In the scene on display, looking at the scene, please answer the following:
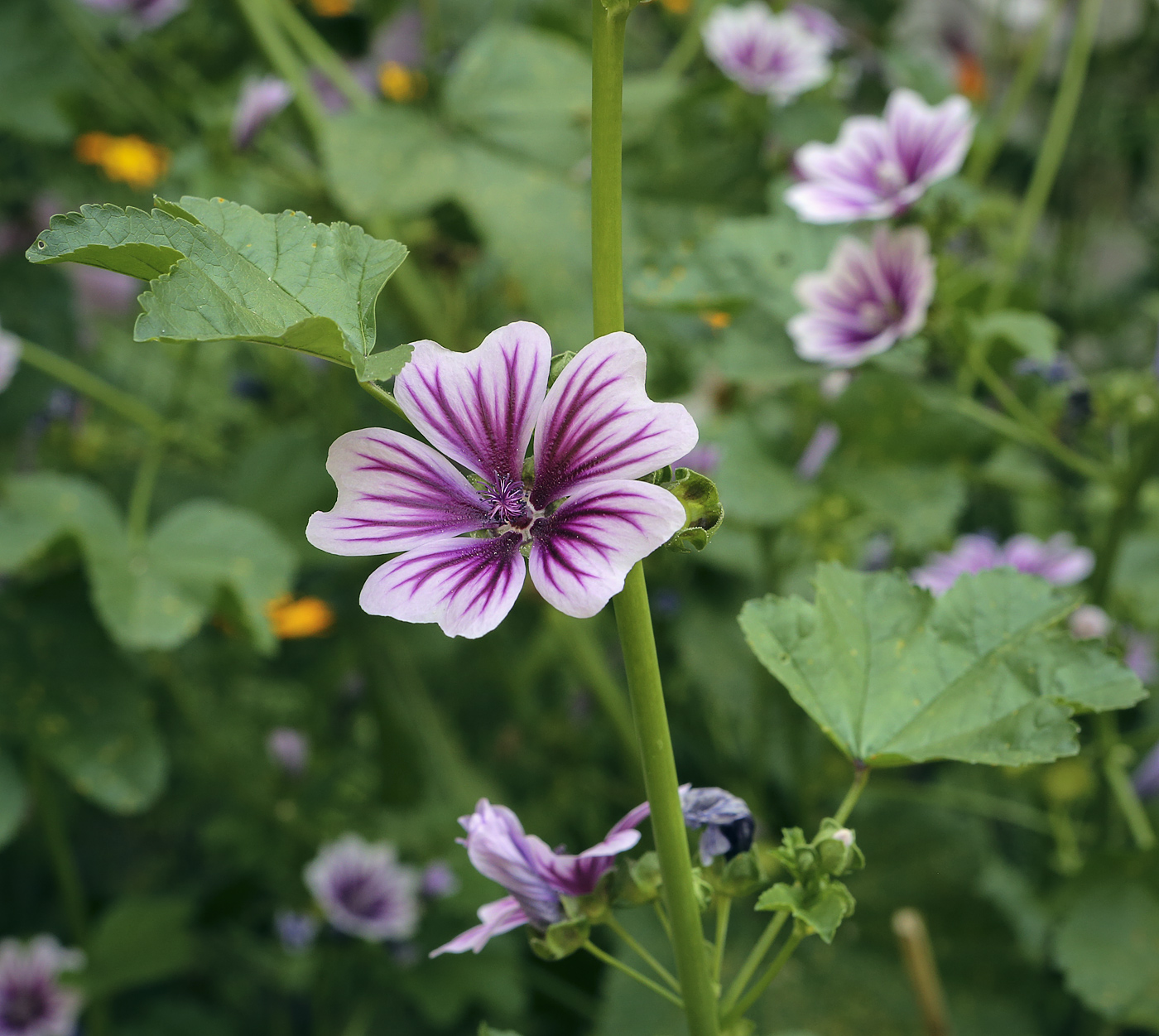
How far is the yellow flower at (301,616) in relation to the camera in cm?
125

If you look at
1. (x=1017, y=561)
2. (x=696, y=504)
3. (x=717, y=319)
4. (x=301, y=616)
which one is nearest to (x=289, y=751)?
(x=301, y=616)

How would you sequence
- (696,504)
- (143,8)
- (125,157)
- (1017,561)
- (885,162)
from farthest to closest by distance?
(125,157), (143,8), (1017,561), (885,162), (696,504)

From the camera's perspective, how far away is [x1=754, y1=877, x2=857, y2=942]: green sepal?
1.22 feet

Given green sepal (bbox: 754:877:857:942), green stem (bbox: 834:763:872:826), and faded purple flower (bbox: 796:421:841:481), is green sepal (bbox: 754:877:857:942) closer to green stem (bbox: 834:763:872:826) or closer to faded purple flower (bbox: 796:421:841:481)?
green stem (bbox: 834:763:872:826)

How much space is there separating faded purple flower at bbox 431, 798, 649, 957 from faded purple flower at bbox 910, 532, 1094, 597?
1.87 feet

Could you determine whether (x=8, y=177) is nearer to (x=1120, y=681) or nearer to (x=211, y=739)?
(x=211, y=739)

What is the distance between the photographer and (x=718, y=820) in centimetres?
42

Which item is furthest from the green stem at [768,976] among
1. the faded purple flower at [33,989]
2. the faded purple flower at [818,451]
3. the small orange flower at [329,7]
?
the small orange flower at [329,7]

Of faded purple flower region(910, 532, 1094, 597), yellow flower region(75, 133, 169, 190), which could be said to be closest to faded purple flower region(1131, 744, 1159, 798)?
faded purple flower region(910, 532, 1094, 597)

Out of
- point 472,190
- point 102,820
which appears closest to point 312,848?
point 102,820

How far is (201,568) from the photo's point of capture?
3.17 ft

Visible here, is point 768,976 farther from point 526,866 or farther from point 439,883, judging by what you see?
point 439,883

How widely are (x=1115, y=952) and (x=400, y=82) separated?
1249 mm

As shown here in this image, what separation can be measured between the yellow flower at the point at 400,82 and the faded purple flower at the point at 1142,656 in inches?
34.9
